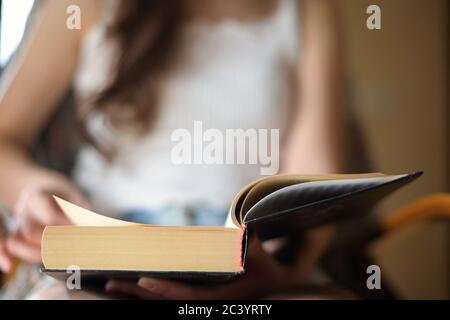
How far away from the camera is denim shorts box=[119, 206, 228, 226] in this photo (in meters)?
0.88

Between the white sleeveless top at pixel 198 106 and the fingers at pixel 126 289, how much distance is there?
38 cm

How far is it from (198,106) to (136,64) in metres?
0.16

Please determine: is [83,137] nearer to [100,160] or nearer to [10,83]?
[100,160]

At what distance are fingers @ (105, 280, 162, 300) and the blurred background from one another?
0.59m

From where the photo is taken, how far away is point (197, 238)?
1.43 ft

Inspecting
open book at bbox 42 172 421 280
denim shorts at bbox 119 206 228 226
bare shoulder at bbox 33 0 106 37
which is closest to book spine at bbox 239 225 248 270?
open book at bbox 42 172 421 280

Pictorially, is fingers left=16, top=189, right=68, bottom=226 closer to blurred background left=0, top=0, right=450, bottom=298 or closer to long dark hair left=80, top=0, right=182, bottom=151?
long dark hair left=80, top=0, right=182, bottom=151

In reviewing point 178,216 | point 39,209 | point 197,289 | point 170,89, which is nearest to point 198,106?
point 170,89

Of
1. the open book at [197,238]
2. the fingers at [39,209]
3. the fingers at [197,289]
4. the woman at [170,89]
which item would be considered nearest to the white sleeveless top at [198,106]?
the woman at [170,89]

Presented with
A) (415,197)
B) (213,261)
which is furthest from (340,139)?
(213,261)

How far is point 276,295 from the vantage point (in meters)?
0.57

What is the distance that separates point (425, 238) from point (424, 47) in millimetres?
409

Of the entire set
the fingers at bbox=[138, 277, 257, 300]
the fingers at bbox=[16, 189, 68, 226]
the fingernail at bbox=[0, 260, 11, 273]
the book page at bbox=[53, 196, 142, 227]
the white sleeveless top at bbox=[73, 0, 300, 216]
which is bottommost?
the fingernail at bbox=[0, 260, 11, 273]

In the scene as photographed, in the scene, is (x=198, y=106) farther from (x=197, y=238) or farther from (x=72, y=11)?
(x=197, y=238)
